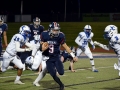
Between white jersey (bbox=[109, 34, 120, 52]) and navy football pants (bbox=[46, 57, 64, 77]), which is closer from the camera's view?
navy football pants (bbox=[46, 57, 64, 77])

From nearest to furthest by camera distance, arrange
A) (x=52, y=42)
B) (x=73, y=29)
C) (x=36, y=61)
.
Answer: (x=52, y=42), (x=36, y=61), (x=73, y=29)

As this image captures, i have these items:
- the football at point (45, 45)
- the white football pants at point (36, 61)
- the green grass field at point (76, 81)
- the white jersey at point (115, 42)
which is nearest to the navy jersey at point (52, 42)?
the football at point (45, 45)

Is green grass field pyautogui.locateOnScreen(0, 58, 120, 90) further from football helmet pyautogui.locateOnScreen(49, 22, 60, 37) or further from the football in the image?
football helmet pyautogui.locateOnScreen(49, 22, 60, 37)

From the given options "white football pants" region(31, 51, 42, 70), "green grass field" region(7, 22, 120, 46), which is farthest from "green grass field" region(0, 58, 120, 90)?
"green grass field" region(7, 22, 120, 46)

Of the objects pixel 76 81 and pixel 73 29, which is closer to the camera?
pixel 76 81

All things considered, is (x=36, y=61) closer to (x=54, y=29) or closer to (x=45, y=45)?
→ (x=45, y=45)

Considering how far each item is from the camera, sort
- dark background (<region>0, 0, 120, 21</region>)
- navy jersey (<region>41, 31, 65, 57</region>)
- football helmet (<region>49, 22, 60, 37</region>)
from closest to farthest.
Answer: football helmet (<region>49, 22, 60, 37</region>) < navy jersey (<region>41, 31, 65, 57</region>) < dark background (<region>0, 0, 120, 21</region>)

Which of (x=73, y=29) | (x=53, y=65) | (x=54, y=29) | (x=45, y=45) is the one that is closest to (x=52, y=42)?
(x=45, y=45)

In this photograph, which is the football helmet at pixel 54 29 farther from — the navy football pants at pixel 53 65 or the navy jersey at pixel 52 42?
the navy football pants at pixel 53 65

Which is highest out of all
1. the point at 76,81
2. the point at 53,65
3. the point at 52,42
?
the point at 52,42

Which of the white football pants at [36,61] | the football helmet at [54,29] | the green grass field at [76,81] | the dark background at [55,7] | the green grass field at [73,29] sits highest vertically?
the dark background at [55,7]

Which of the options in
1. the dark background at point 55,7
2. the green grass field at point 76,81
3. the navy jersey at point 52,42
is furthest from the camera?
the dark background at point 55,7

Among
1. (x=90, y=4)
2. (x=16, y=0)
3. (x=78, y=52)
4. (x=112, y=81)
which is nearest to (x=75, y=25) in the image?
(x=90, y=4)

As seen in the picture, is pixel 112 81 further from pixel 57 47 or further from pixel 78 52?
pixel 78 52
